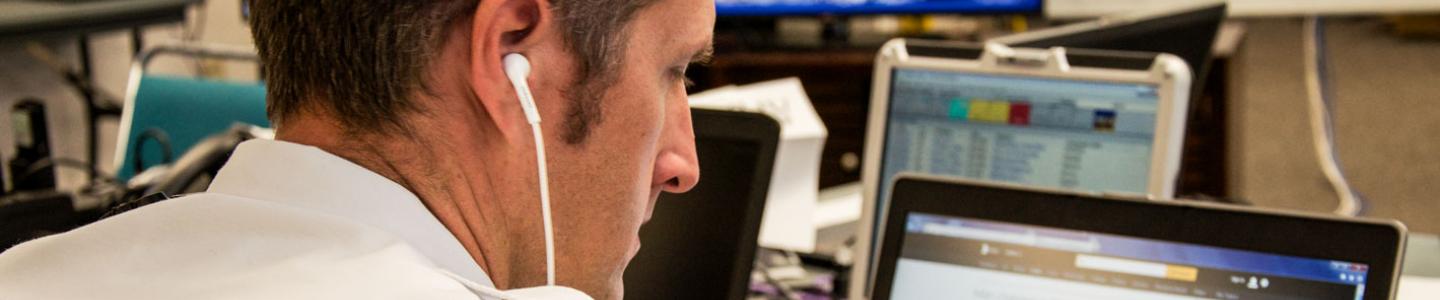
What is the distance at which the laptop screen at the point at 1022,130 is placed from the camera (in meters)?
1.12

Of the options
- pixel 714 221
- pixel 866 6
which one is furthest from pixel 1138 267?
pixel 866 6

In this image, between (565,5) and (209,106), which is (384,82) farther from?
(209,106)

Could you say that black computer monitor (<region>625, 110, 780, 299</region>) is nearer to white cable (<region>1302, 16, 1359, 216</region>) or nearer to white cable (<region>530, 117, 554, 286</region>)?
white cable (<region>530, 117, 554, 286</region>)

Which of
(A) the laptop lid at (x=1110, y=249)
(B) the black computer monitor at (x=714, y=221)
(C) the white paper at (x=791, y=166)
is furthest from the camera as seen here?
(C) the white paper at (x=791, y=166)

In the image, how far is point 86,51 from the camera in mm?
3721

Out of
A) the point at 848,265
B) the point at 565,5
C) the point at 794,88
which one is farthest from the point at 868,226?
the point at 565,5

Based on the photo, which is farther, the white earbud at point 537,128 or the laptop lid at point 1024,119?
the laptop lid at point 1024,119

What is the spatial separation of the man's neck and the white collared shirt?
2cm

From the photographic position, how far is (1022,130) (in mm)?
1183

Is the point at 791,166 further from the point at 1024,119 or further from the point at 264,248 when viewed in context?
the point at 264,248

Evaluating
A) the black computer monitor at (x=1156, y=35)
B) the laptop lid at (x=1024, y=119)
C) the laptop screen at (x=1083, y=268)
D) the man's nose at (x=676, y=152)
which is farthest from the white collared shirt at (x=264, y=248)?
the black computer monitor at (x=1156, y=35)

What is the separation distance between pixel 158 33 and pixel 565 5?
158 inches

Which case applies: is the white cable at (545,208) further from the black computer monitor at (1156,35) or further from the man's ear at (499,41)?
the black computer monitor at (1156,35)

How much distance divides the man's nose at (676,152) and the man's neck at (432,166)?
0.32 ft
